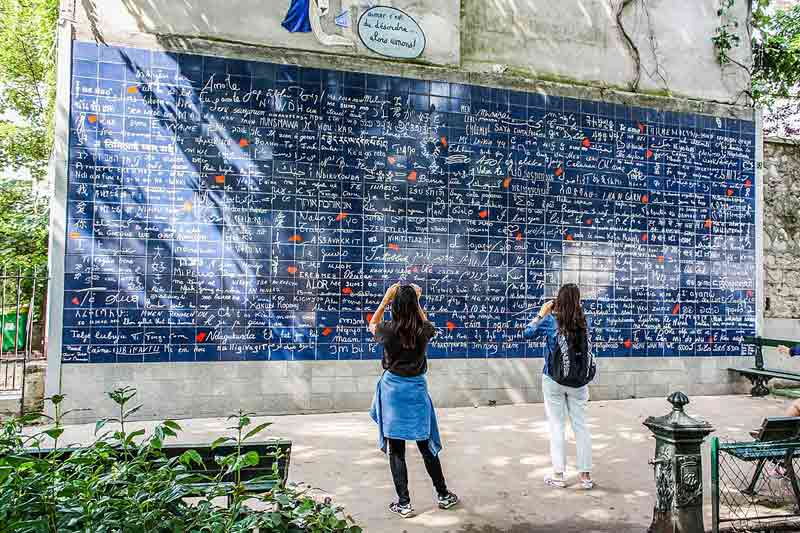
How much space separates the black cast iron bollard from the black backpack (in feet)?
3.16

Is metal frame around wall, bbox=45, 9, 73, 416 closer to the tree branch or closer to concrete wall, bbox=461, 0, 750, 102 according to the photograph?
concrete wall, bbox=461, 0, 750, 102

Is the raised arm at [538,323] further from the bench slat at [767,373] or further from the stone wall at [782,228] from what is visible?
the stone wall at [782,228]

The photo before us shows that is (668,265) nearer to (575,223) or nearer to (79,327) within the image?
(575,223)

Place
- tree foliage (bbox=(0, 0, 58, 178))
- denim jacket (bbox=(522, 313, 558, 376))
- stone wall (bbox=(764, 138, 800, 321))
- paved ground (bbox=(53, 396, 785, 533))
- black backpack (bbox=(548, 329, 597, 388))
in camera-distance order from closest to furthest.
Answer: paved ground (bbox=(53, 396, 785, 533)), black backpack (bbox=(548, 329, 597, 388)), denim jacket (bbox=(522, 313, 558, 376)), stone wall (bbox=(764, 138, 800, 321)), tree foliage (bbox=(0, 0, 58, 178))

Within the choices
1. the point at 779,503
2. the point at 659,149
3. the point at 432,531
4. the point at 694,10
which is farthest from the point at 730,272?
the point at 432,531

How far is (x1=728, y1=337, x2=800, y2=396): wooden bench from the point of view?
8250 mm

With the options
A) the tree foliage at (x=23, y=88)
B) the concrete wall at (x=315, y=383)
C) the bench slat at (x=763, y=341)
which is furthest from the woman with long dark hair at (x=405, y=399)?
the tree foliage at (x=23, y=88)

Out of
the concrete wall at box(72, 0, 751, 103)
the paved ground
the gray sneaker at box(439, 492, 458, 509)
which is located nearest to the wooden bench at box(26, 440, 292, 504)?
the paved ground

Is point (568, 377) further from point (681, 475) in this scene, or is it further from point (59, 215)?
point (59, 215)

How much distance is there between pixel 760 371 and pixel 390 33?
7172mm

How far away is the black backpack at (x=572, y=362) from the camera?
4.39 metres

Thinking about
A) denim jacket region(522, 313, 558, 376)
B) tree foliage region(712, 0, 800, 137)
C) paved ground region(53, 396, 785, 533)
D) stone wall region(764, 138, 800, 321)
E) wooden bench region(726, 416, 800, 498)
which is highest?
tree foliage region(712, 0, 800, 137)

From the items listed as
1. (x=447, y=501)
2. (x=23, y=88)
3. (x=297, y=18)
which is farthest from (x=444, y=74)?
(x=23, y=88)

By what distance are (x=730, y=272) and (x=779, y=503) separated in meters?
5.45
